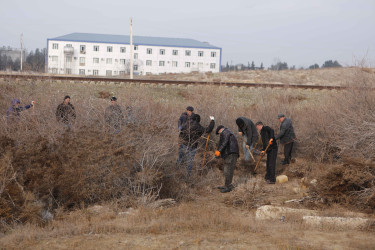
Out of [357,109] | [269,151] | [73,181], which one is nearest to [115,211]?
[73,181]

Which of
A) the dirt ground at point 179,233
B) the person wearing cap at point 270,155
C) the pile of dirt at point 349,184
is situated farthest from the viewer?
the person wearing cap at point 270,155

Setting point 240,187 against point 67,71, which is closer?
point 240,187

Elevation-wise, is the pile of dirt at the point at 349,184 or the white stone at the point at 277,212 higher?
the pile of dirt at the point at 349,184

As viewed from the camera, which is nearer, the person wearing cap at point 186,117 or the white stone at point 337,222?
the white stone at point 337,222

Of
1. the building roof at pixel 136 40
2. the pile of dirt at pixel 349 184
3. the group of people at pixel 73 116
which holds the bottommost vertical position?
the pile of dirt at pixel 349 184

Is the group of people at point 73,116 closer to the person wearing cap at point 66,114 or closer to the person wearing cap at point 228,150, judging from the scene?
the person wearing cap at point 66,114

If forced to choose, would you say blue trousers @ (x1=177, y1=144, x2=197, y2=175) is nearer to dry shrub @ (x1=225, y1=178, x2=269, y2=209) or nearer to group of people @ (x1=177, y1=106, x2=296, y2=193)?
group of people @ (x1=177, y1=106, x2=296, y2=193)

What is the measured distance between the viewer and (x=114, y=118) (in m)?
9.63

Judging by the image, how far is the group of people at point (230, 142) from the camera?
31.2 ft

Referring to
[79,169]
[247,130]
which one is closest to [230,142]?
[247,130]

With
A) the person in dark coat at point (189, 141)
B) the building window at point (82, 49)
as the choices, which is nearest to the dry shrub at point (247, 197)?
the person in dark coat at point (189, 141)

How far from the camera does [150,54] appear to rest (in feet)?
186

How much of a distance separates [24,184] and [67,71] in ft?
152

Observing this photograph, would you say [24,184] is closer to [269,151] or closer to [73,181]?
[73,181]
